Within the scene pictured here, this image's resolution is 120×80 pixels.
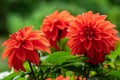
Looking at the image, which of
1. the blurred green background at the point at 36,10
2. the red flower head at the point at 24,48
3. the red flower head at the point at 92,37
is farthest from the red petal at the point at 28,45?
the blurred green background at the point at 36,10

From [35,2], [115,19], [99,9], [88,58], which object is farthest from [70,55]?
[35,2]

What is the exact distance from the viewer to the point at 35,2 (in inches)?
275

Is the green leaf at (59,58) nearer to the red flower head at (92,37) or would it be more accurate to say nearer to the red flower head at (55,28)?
the red flower head at (92,37)

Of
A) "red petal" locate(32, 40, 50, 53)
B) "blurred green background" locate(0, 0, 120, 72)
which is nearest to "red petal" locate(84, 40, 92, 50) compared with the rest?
"red petal" locate(32, 40, 50, 53)

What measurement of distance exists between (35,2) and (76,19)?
554cm

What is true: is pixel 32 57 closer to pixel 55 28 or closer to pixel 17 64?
pixel 17 64

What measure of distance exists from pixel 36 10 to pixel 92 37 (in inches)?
214

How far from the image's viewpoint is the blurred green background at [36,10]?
6.30 meters

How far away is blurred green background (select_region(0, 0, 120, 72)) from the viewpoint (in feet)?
20.7

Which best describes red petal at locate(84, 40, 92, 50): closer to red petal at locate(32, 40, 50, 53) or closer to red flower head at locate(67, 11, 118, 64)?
red flower head at locate(67, 11, 118, 64)

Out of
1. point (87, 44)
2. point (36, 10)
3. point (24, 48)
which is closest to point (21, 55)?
point (24, 48)

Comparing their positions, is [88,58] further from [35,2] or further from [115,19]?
[35,2]

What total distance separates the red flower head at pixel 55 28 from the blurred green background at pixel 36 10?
4.11 metres

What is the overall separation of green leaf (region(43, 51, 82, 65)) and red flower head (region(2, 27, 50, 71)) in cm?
3
